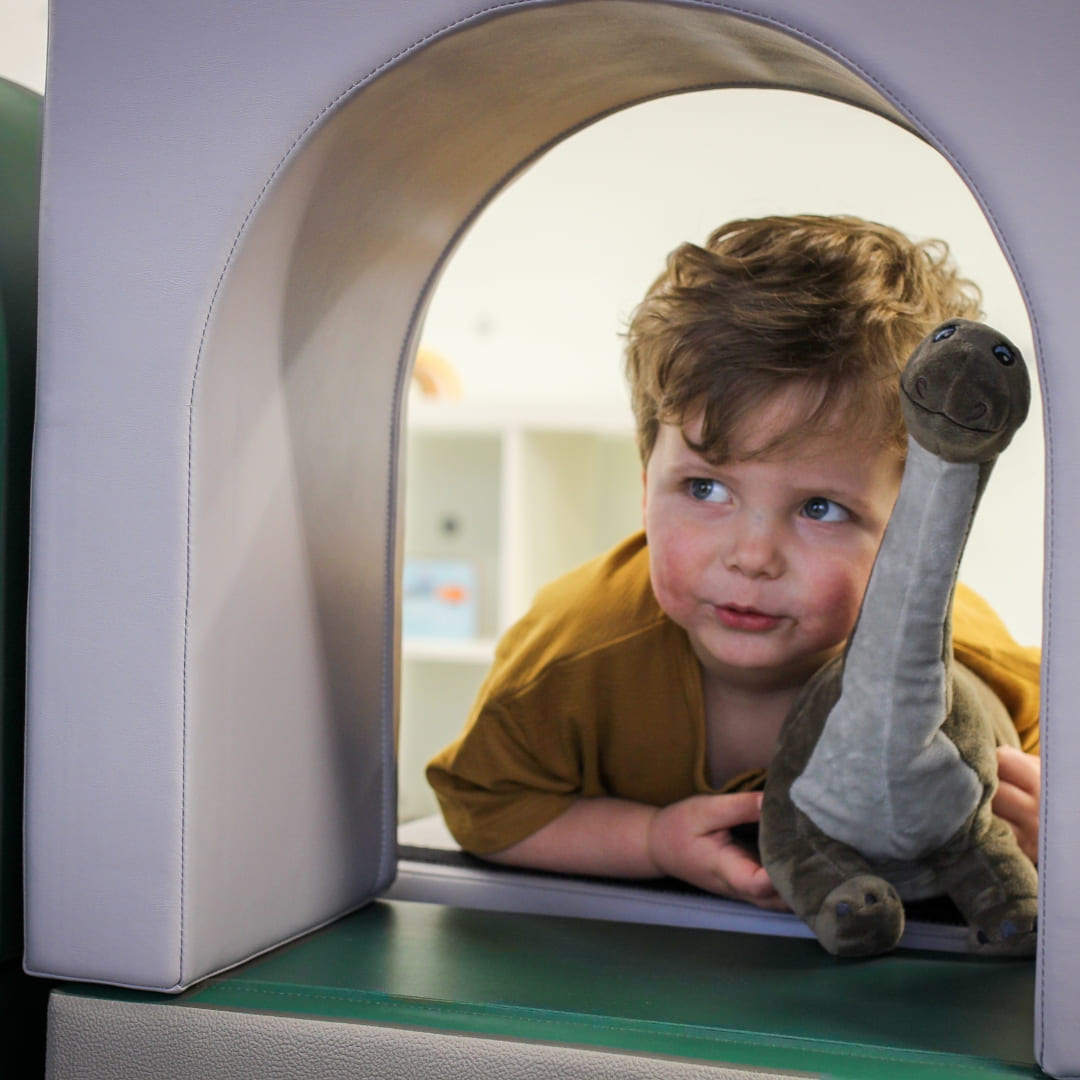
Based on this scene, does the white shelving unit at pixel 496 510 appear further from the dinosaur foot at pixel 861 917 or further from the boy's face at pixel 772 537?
the dinosaur foot at pixel 861 917

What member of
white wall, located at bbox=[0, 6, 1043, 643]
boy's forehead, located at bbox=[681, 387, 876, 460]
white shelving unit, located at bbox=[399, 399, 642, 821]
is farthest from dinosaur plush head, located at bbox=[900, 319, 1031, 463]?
white shelving unit, located at bbox=[399, 399, 642, 821]

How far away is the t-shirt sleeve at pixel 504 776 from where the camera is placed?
38.1 inches

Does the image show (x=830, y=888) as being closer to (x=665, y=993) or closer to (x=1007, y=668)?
(x=665, y=993)

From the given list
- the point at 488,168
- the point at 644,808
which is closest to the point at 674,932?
the point at 644,808

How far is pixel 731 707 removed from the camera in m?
1.01

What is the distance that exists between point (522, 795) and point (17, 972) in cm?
39

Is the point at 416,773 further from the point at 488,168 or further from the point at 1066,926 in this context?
the point at 1066,926

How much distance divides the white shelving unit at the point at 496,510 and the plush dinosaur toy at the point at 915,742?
260 centimetres

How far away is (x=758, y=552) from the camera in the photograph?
2.84 ft

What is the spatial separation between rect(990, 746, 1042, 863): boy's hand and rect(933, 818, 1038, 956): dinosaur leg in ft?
0.26

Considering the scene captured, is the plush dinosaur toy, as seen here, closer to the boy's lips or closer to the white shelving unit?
the boy's lips

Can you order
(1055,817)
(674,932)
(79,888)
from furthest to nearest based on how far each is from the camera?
1. (674,932)
2. (79,888)
3. (1055,817)

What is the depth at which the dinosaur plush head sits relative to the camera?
A: 1.96 ft

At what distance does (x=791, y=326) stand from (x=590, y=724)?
0.36 m
